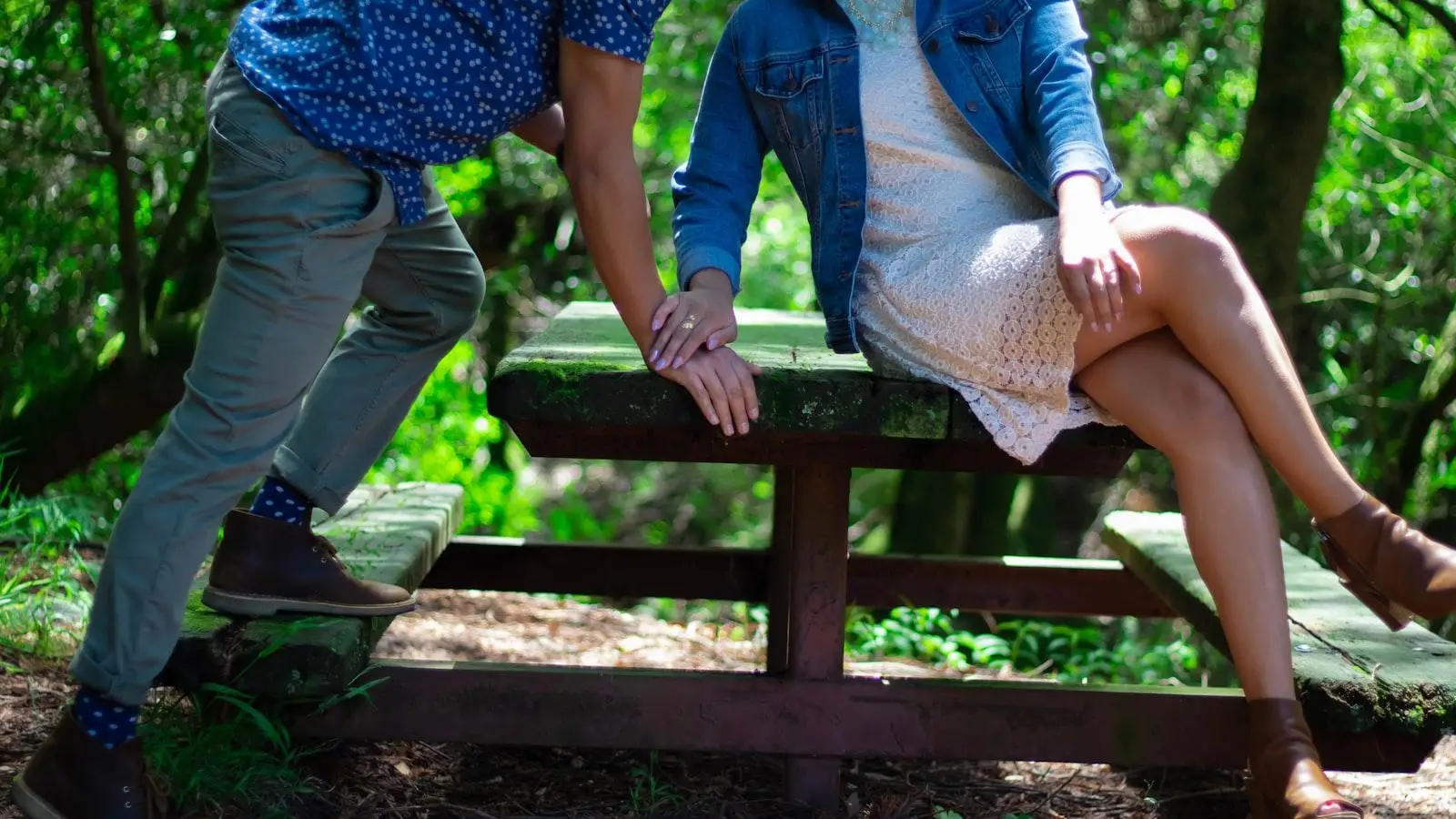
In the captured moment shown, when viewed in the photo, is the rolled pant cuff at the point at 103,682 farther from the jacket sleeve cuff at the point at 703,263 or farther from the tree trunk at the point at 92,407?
the tree trunk at the point at 92,407

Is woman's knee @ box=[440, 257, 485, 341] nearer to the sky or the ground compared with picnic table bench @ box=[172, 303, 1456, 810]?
nearer to the sky

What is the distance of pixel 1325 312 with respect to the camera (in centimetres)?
693

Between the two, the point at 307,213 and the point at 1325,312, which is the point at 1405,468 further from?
the point at 307,213

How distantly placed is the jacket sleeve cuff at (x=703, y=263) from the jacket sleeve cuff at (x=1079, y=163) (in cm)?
58

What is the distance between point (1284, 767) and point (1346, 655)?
1.48 ft

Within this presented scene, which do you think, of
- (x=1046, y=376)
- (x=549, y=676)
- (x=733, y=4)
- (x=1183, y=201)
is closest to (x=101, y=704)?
(x=549, y=676)

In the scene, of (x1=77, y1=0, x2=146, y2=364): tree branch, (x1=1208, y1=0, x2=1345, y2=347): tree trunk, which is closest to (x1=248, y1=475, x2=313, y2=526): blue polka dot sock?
(x1=77, y1=0, x2=146, y2=364): tree branch

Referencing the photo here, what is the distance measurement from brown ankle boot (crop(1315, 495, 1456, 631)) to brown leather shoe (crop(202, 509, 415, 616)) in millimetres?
1718

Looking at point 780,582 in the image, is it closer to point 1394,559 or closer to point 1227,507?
point 1227,507

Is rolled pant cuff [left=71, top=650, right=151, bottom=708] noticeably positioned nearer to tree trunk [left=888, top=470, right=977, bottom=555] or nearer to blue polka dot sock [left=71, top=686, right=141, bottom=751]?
blue polka dot sock [left=71, top=686, right=141, bottom=751]

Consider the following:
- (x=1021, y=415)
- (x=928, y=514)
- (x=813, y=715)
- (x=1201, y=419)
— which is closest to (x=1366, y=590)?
(x=1201, y=419)

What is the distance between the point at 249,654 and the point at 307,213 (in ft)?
2.45

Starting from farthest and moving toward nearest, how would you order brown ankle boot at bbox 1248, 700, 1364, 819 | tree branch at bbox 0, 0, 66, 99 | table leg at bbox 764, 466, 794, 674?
tree branch at bbox 0, 0, 66, 99 < table leg at bbox 764, 466, 794, 674 < brown ankle boot at bbox 1248, 700, 1364, 819

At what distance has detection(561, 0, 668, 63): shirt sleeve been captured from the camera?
219 centimetres
